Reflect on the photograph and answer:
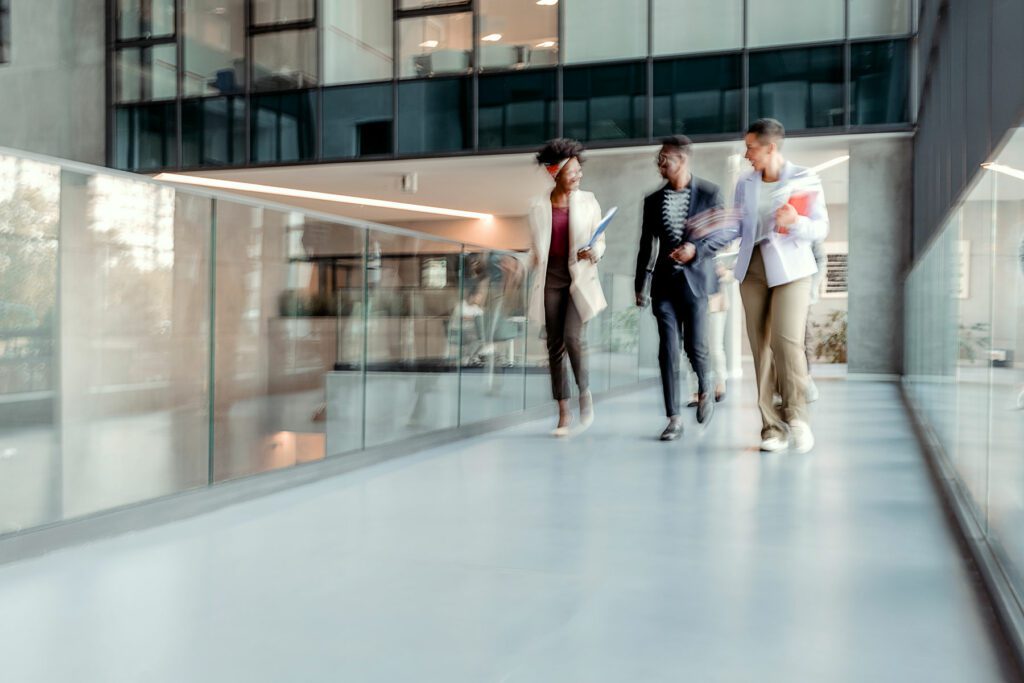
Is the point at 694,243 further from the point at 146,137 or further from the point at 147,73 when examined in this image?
the point at 147,73

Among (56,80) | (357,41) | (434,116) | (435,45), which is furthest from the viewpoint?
(56,80)

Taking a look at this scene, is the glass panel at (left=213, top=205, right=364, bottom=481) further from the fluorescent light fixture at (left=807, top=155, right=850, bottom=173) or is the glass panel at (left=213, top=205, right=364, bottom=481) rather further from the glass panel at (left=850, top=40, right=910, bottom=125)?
the fluorescent light fixture at (left=807, top=155, right=850, bottom=173)

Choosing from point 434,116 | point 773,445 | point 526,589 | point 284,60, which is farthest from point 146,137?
point 526,589

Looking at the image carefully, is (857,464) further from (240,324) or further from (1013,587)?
(240,324)

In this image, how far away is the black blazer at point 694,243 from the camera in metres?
5.14

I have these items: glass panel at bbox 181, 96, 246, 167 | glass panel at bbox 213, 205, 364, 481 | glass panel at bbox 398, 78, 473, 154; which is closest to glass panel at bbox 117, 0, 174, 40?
glass panel at bbox 181, 96, 246, 167

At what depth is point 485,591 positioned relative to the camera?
232 cm

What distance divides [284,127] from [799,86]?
24.0ft

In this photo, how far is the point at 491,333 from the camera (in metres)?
6.24

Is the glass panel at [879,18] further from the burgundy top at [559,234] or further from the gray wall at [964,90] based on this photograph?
the burgundy top at [559,234]

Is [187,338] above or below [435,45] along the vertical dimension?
below

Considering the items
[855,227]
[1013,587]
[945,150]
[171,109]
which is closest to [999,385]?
[1013,587]

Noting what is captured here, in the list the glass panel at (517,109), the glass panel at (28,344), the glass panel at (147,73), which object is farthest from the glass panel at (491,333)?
the glass panel at (147,73)

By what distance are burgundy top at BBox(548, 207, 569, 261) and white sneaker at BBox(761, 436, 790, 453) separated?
146 centimetres
